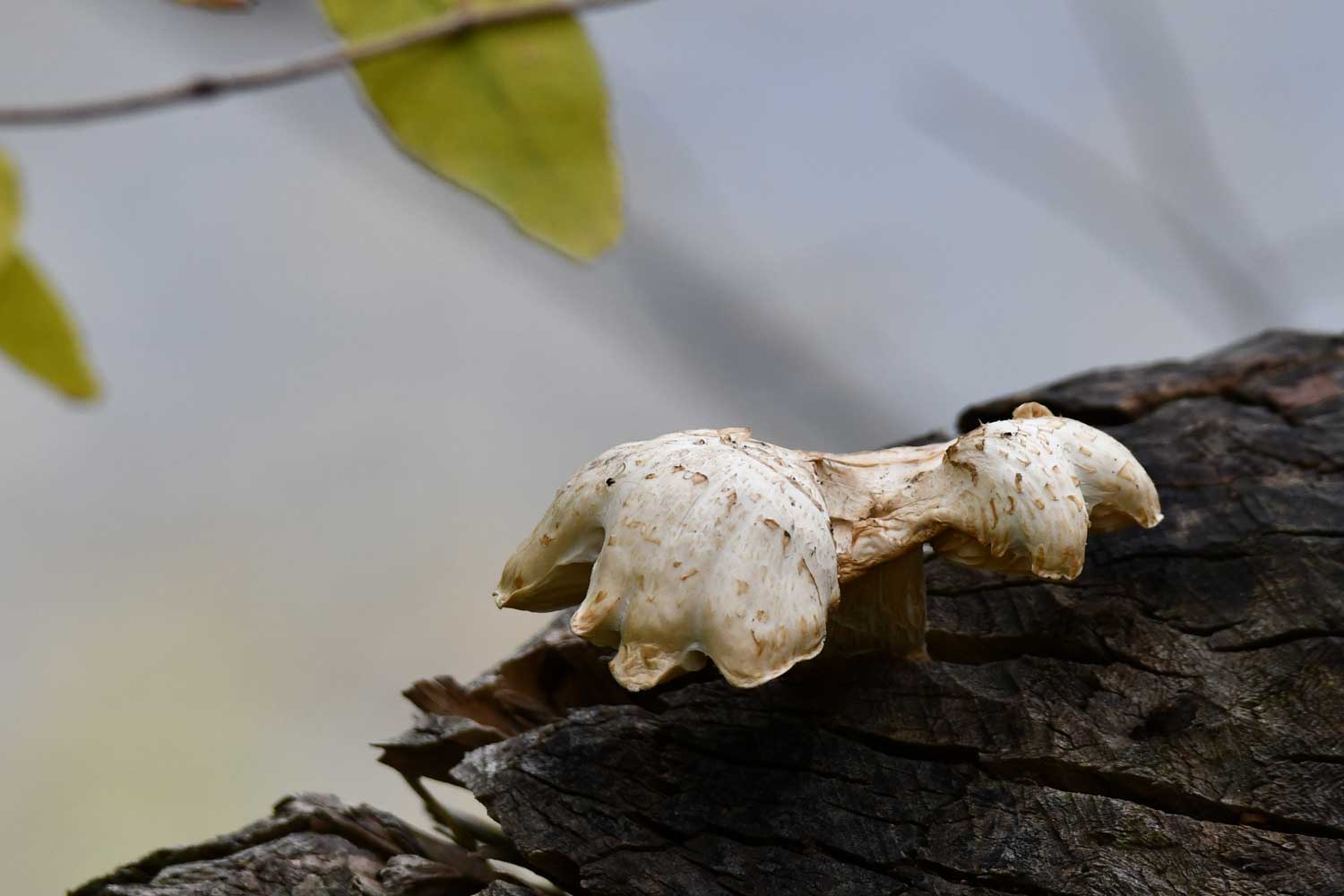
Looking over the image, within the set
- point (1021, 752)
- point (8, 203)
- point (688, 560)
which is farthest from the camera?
point (1021, 752)

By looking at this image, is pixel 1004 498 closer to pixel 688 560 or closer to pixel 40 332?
pixel 688 560

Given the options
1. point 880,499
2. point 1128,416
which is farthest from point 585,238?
point 1128,416

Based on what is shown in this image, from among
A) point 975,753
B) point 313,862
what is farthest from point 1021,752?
point 313,862

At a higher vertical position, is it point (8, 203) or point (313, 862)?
point (8, 203)

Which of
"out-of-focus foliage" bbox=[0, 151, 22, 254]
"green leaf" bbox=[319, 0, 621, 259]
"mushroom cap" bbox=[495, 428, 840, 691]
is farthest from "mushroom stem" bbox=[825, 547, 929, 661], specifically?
"out-of-focus foliage" bbox=[0, 151, 22, 254]

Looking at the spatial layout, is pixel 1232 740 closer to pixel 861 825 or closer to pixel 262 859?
pixel 861 825

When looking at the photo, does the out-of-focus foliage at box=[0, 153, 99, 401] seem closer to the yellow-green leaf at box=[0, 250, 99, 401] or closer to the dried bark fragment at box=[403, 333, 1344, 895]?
the yellow-green leaf at box=[0, 250, 99, 401]

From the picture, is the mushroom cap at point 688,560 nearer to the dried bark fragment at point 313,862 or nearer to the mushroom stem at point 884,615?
the mushroom stem at point 884,615
